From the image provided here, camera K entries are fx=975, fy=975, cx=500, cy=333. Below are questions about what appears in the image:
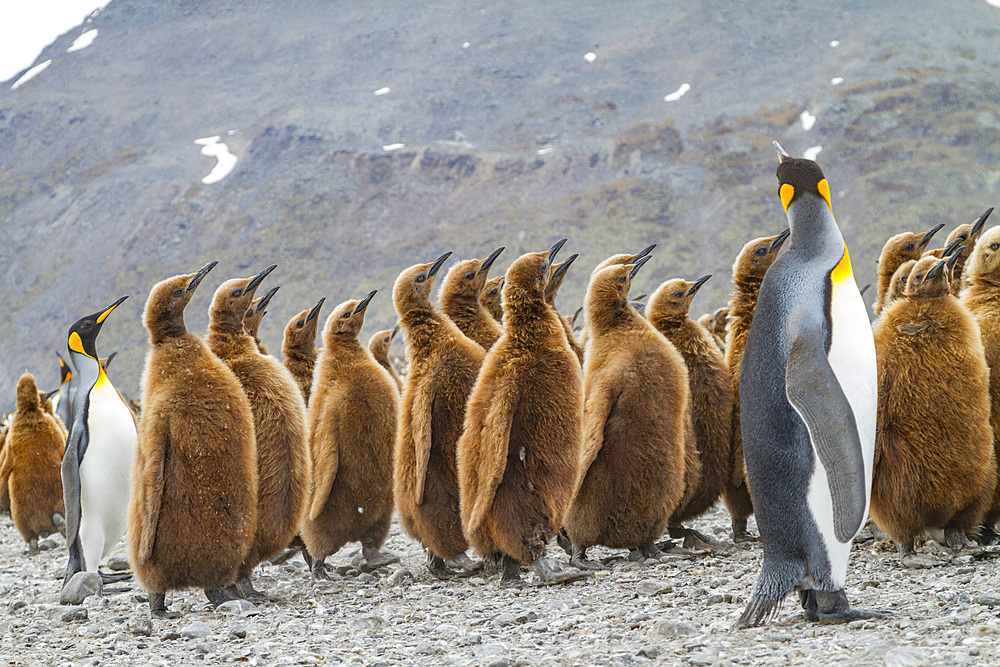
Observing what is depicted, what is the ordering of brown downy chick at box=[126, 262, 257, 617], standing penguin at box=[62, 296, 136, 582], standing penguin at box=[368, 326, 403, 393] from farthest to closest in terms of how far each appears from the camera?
standing penguin at box=[368, 326, 403, 393], standing penguin at box=[62, 296, 136, 582], brown downy chick at box=[126, 262, 257, 617]

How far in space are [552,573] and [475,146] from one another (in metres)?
74.0

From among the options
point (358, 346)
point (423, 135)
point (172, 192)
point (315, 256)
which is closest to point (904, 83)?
point (423, 135)

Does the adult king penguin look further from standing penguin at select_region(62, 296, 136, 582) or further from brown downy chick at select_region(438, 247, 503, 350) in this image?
standing penguin at select_region(62, 296, 136, 582)

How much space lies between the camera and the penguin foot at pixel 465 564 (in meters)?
5.66

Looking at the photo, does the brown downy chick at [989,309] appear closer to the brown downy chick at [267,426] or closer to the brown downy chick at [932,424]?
the brown downy chick at [932,424]

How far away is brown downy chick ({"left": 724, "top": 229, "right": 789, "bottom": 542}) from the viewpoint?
552cm

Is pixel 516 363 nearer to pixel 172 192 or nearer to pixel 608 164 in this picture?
pixel 608 164

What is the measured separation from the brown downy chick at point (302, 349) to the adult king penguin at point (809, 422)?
398cm

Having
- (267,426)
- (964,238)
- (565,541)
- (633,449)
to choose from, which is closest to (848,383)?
(633,449)

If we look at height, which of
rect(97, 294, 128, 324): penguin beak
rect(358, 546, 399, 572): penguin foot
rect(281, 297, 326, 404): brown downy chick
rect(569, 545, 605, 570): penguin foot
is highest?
rect(97, 294, 128, 324): penguin beak

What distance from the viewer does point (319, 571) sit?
19.7 feet

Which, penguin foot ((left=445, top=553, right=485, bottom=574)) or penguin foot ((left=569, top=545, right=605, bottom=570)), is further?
penguin foot ((left=445, top=553, right=485, bottom=574))

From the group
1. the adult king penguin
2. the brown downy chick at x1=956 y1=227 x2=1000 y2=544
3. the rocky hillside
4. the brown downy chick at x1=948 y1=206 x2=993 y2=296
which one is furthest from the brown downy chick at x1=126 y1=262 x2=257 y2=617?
the rocky hillside

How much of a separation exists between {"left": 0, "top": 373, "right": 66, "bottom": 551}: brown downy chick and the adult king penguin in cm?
768
